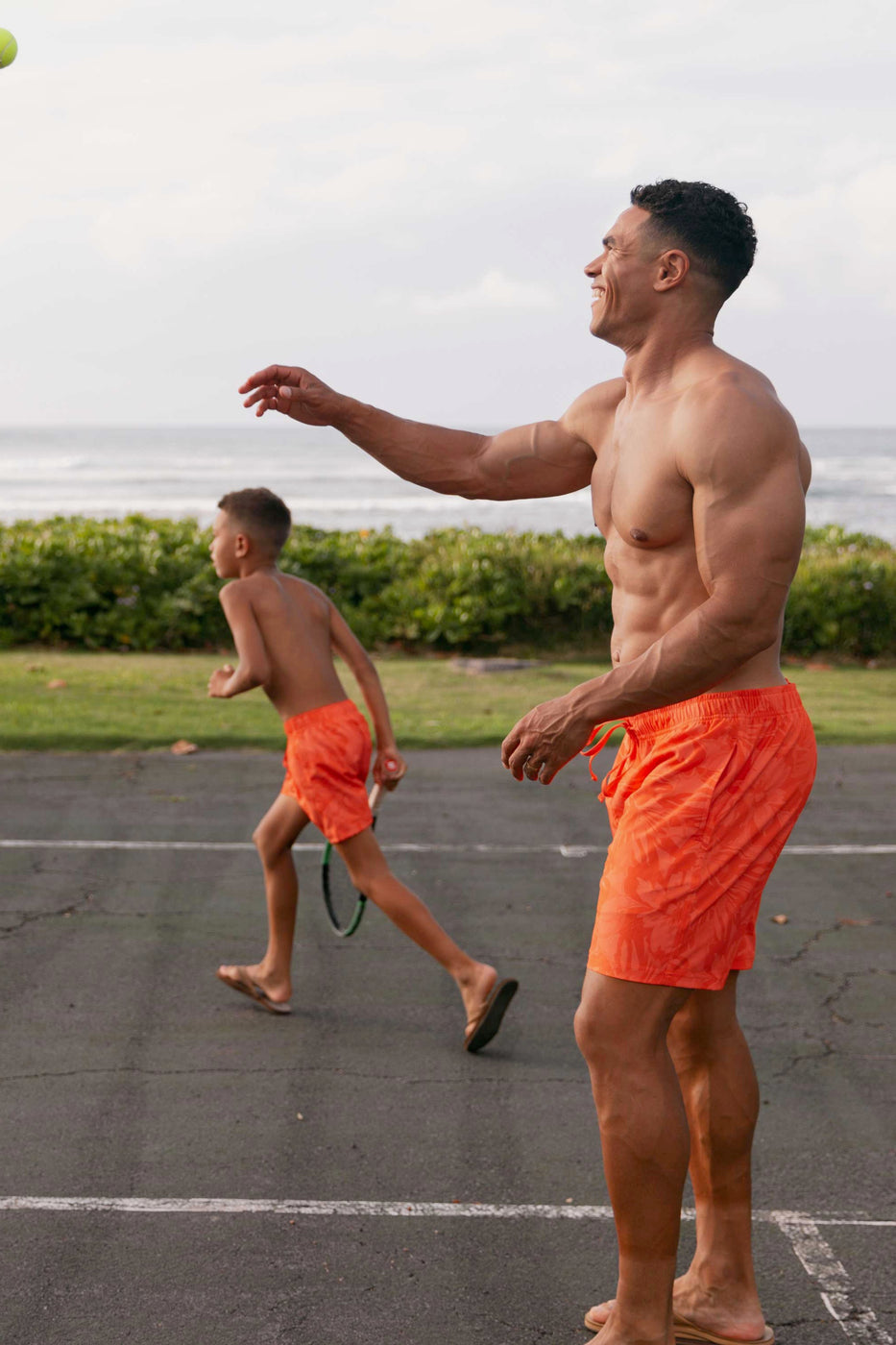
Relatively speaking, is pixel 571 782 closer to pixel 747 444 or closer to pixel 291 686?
pixel 291 686

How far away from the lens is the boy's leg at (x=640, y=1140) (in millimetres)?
2832

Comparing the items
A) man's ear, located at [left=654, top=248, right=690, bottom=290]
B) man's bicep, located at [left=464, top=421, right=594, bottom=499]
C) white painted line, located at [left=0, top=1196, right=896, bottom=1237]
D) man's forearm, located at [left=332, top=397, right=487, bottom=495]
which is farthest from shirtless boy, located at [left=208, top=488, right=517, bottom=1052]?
man's ear, located at [left=654, top=248, right=690, bottom=290]

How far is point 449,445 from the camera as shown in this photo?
3631 millimetres

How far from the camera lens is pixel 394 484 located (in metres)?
78.6

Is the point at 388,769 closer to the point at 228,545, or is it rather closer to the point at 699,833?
the point at 228,545

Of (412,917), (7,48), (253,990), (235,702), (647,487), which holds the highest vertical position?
(7,48)

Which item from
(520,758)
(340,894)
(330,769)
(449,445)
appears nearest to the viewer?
(520,758)

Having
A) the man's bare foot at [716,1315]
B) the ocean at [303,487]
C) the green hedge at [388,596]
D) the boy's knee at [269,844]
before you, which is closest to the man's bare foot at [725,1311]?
the man's bare foot at [716,1315]

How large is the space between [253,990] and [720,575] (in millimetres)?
3152

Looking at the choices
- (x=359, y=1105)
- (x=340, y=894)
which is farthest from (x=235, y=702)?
(x=359, y=1105)

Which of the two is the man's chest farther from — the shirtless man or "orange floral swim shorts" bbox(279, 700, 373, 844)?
"orange floral swim shorts" bbox(279, 700, 373, 844)

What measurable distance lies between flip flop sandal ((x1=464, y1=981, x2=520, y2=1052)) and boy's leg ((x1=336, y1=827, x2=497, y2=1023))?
2 cm

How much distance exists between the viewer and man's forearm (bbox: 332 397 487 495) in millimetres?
3613

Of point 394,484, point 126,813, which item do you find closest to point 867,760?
point 126,813
